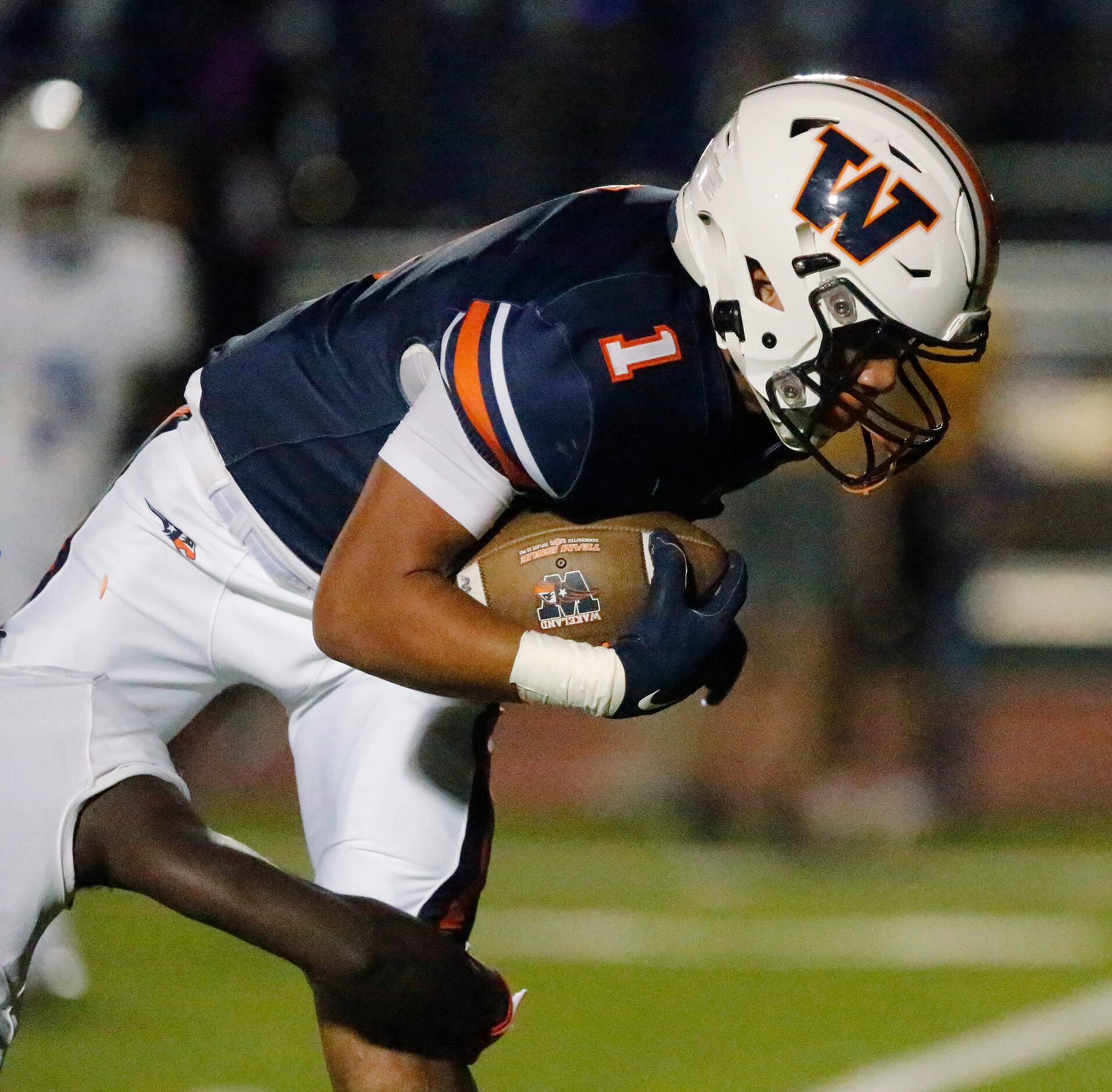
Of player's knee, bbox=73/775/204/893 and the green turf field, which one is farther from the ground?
player's knee, bbox=73/775/204/893

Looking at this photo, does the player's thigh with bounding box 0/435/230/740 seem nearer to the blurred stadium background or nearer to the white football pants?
the white football pants

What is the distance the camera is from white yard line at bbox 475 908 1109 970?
4.51m

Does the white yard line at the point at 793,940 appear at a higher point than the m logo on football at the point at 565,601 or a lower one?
lower

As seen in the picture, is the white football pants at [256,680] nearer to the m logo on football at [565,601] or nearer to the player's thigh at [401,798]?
the player's thigh at [401,798]

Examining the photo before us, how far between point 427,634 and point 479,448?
0.24 metres

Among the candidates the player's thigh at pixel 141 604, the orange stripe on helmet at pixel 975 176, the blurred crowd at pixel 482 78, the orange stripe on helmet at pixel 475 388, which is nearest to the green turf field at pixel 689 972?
the player's thigh at pixel 141 604

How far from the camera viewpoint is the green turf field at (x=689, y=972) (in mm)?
3709

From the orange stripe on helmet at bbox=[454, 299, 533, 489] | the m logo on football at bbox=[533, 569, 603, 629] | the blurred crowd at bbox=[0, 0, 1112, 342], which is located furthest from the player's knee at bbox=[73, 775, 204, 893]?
the blurred crowd at bbox=[0, 0, 1112, 342]

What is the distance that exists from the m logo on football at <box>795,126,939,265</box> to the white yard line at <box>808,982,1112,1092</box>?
1725 mm

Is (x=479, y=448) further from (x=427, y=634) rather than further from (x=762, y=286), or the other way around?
(x=762, y=286)

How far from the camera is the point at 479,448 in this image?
245cm

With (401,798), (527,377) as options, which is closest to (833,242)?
(527,377)

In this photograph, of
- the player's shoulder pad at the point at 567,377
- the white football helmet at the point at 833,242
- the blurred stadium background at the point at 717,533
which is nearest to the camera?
the player's shoulder pad at the point at 567,377

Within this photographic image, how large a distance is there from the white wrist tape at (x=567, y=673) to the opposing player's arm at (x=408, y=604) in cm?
2
